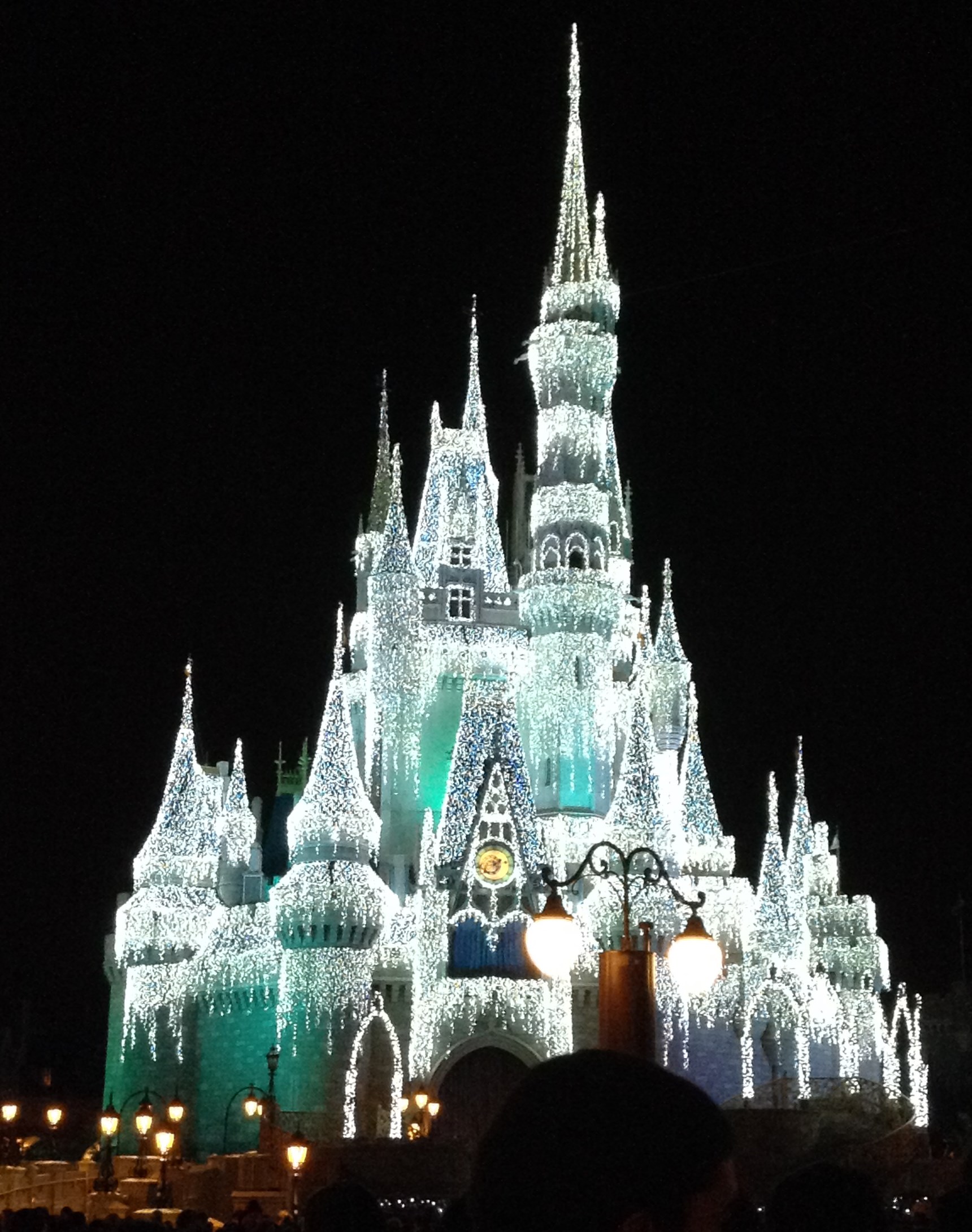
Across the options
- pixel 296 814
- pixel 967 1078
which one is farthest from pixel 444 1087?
pixel 967 1078

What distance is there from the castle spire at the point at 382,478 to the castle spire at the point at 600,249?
24.0 feet

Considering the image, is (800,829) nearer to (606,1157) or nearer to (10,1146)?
(10,1146)

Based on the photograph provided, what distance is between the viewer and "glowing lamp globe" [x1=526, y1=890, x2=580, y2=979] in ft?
40.6

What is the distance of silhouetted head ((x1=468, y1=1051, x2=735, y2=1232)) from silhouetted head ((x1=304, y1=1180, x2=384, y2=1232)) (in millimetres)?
2537

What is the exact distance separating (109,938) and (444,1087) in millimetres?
14493

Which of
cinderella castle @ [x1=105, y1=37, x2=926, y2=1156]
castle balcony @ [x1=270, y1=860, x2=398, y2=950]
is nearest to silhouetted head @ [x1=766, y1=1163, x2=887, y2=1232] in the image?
cinderella castle @ [x1=105, y1=37, x2=926, y2=1156]

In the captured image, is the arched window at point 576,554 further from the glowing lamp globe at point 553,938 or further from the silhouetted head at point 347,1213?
the silhouetted head at point 347,1213

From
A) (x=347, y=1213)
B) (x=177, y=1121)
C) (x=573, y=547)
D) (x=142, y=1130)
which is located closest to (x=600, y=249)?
(x=573, y=547)

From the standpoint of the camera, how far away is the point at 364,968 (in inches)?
1695

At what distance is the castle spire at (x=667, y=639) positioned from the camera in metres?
51.7

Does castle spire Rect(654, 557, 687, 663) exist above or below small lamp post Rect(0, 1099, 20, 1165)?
above

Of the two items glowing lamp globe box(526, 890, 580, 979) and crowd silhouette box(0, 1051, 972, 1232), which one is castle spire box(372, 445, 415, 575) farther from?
crowd silhouette box(0, 1051, 972, 1232)

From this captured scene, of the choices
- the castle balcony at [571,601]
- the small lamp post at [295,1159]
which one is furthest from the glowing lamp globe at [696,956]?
the castle balcony at [571,601]

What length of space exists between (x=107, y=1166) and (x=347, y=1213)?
1148 inches
